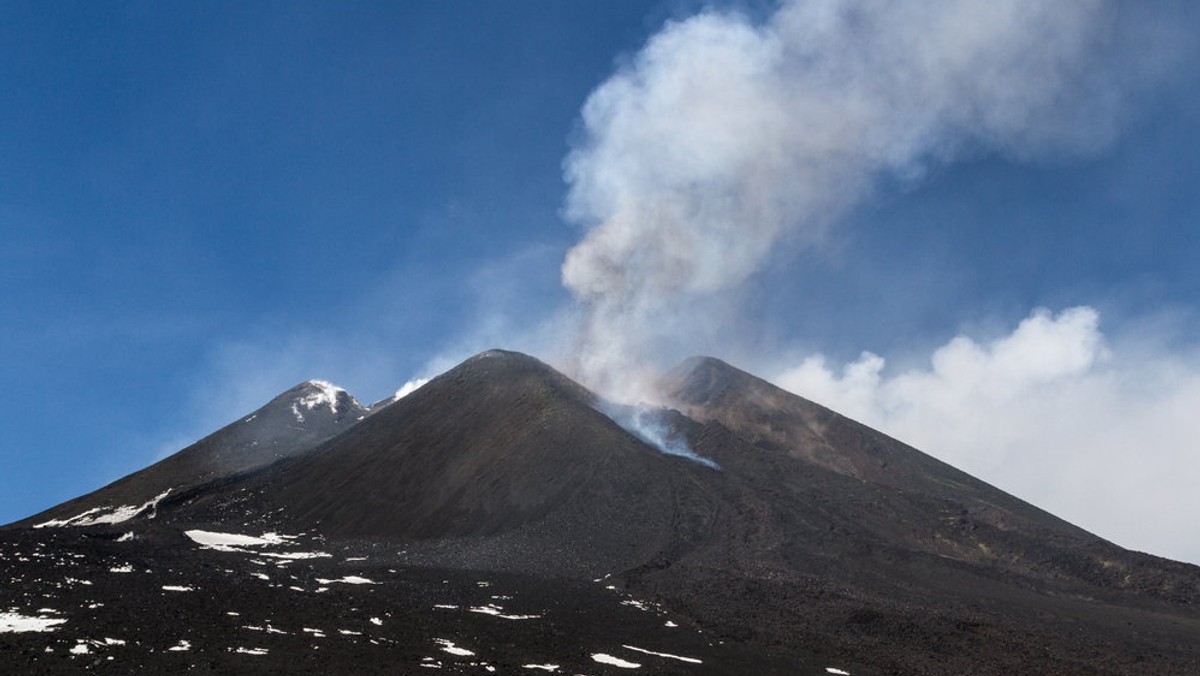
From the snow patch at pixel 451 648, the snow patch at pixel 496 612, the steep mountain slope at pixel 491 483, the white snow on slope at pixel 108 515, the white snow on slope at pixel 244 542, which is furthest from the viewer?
the white snow on slope at pixel 108 515

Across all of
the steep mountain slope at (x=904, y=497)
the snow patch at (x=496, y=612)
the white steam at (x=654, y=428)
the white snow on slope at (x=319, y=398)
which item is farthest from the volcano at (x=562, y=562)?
the white snow on slope at (x=319, y=398)

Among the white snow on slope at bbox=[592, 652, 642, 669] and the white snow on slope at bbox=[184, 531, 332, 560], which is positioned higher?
the white snow on slope at bbox=[184, 531, 332, 560]

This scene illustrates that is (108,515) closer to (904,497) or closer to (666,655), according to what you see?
(666,655)

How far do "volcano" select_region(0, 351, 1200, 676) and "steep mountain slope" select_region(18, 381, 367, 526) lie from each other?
31.8 inches

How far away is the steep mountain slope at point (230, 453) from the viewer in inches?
3730

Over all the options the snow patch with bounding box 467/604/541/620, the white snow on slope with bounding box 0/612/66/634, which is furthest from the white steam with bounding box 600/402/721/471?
the white snow on slope with bounding box 0/612/66/634

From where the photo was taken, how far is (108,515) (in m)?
92.8

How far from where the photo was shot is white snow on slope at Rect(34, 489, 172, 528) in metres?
90.4

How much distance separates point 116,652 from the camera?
28.0 metres

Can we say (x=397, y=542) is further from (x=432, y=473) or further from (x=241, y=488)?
(x=241, y=488)

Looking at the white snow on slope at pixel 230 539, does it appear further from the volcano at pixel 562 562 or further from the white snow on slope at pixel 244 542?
the volcano at pixel 562 562

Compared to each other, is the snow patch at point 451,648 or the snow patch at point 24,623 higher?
the snow patch at point 24,623

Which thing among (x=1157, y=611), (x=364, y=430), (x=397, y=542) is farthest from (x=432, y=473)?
(x=1157, y=611)

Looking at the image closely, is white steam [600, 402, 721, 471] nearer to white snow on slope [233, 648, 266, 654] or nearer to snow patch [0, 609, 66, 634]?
white snow on slope [233, 648, 266, 654]
